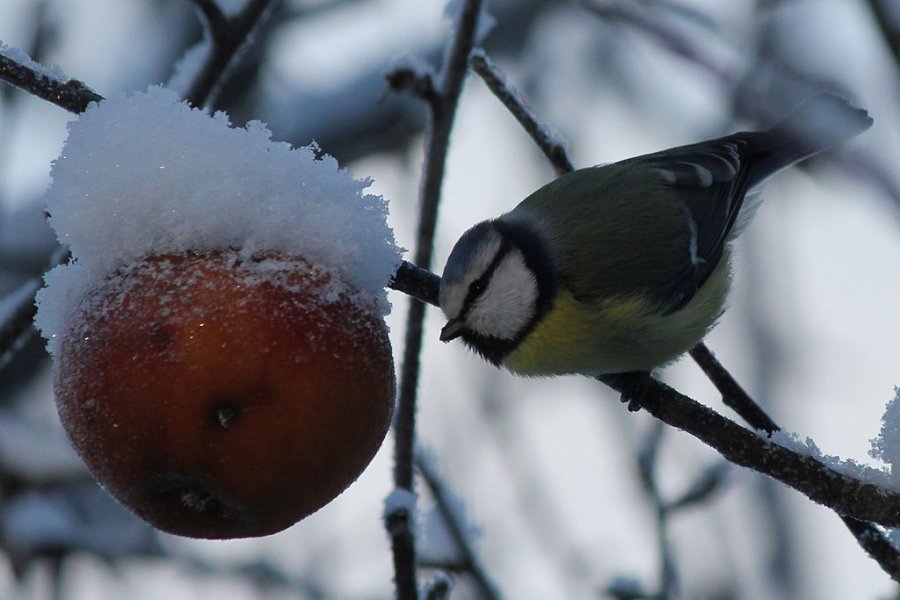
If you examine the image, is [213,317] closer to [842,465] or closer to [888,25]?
[842,465]

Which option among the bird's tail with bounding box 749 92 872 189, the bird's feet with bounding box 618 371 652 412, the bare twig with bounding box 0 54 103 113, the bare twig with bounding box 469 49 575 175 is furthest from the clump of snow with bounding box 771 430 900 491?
the bird's tail with bounding box 749 92 872 189

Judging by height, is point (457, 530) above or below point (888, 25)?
below

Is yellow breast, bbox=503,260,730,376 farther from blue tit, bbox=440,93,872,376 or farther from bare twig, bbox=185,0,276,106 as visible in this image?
bare twig, bbox=185,0,276,106

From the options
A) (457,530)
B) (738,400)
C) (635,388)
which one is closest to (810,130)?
(635,388)

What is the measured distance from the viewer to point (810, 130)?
2.90 metres

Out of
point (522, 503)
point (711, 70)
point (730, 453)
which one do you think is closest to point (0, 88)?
point (711, 70)

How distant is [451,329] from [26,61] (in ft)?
3.60

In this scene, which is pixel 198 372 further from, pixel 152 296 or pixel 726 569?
pixel 726 569

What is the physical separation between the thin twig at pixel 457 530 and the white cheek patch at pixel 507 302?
1.34 ft

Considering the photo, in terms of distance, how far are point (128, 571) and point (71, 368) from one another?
2683 millimetres

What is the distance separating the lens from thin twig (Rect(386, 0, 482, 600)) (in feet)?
5.63

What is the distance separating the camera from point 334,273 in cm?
140

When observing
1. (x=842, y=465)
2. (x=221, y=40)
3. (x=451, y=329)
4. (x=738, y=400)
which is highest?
(x=221, y=40)

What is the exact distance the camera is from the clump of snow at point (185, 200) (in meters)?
1.37
